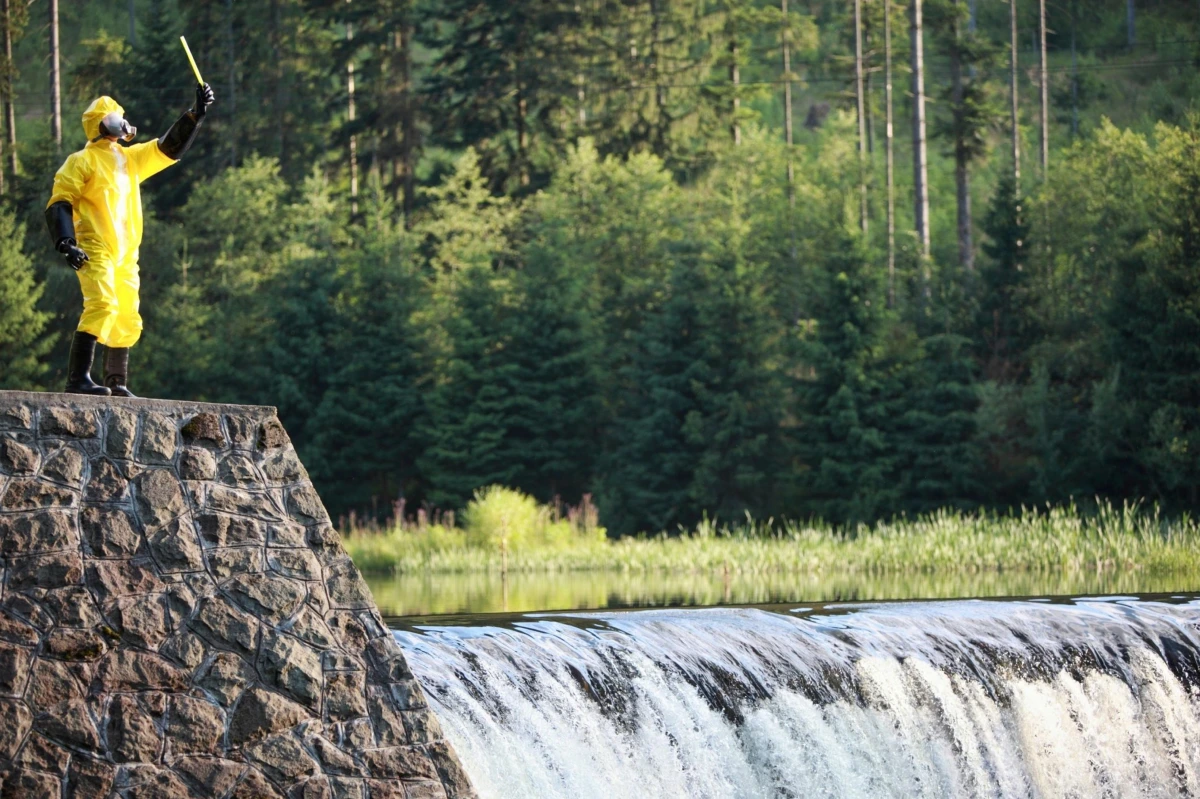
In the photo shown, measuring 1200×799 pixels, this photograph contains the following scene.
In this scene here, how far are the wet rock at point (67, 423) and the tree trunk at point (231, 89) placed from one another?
3839cm

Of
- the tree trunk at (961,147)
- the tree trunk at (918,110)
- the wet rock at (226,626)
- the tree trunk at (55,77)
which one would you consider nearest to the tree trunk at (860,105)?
the tree trunk at (961,147)

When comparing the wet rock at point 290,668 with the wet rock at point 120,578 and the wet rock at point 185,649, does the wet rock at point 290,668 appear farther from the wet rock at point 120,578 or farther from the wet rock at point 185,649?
the wet rock at point 120,578

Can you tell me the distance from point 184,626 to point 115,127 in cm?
268

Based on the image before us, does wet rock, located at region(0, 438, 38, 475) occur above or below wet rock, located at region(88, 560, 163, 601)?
above

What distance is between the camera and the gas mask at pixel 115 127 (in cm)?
873

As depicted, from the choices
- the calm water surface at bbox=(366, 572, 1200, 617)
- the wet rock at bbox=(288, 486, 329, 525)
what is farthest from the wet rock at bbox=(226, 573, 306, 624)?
the calm water surface at bbox=(366, 572, 1200, 617)

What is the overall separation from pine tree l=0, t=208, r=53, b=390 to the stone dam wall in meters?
27.1

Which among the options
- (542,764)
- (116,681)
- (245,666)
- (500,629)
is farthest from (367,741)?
(500,629)

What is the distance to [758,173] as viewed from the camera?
4484cm

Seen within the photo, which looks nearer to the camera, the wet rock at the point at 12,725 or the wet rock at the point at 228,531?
the wet rock at the point at 12,725

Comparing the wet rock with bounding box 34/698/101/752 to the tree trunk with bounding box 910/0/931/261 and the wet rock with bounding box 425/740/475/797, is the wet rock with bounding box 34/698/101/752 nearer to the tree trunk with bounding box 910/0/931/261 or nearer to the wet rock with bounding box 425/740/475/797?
the wet rock with bounding box 425/740/475/797

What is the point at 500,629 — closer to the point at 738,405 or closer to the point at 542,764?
the point at 542,764

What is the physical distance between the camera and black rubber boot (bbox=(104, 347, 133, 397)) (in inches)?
342

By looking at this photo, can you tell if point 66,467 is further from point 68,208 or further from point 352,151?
point 352,151
